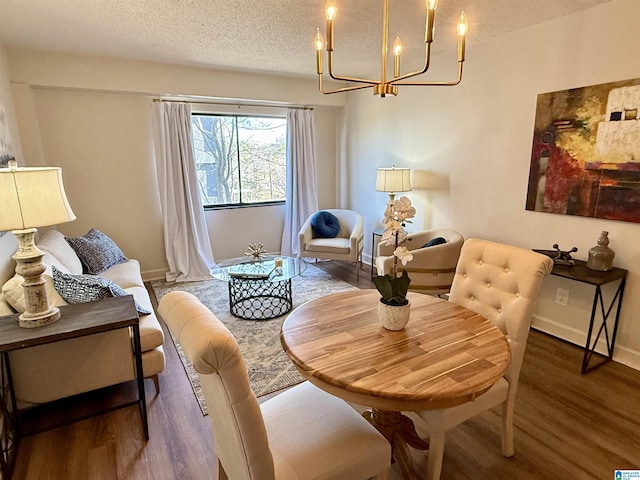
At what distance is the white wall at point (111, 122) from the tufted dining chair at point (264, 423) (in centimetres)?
347

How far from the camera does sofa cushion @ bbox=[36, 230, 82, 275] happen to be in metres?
2.80

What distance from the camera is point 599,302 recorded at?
2725 millimetres

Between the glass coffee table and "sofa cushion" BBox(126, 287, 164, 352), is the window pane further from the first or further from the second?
"sofa cushion" BBox(126, 287, 164, 352)

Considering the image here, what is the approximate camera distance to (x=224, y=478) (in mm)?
1502

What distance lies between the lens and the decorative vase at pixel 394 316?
1494mm


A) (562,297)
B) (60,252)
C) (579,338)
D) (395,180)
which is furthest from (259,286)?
(579,338)

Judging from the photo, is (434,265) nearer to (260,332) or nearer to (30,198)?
(260,332)

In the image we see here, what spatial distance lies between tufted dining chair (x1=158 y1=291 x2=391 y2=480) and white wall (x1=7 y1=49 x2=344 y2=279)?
137 inches

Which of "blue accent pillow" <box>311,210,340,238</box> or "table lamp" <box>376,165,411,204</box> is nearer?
"table lamp" <box>376,165,411,204</box>

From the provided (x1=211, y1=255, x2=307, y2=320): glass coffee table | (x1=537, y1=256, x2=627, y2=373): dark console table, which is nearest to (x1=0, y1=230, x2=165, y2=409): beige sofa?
(x1=211, y1=255, x2=307, y2=320): glass coffee table

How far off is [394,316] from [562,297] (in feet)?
7.28

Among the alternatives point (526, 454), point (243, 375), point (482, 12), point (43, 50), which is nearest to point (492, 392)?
point (526, 454)

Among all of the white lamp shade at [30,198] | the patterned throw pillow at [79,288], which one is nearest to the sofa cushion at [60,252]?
the patterned throw pillow at [79,288]

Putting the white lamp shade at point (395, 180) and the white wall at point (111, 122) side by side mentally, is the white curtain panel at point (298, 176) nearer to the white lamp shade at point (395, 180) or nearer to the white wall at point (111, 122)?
the white wall at point (111, 122)
